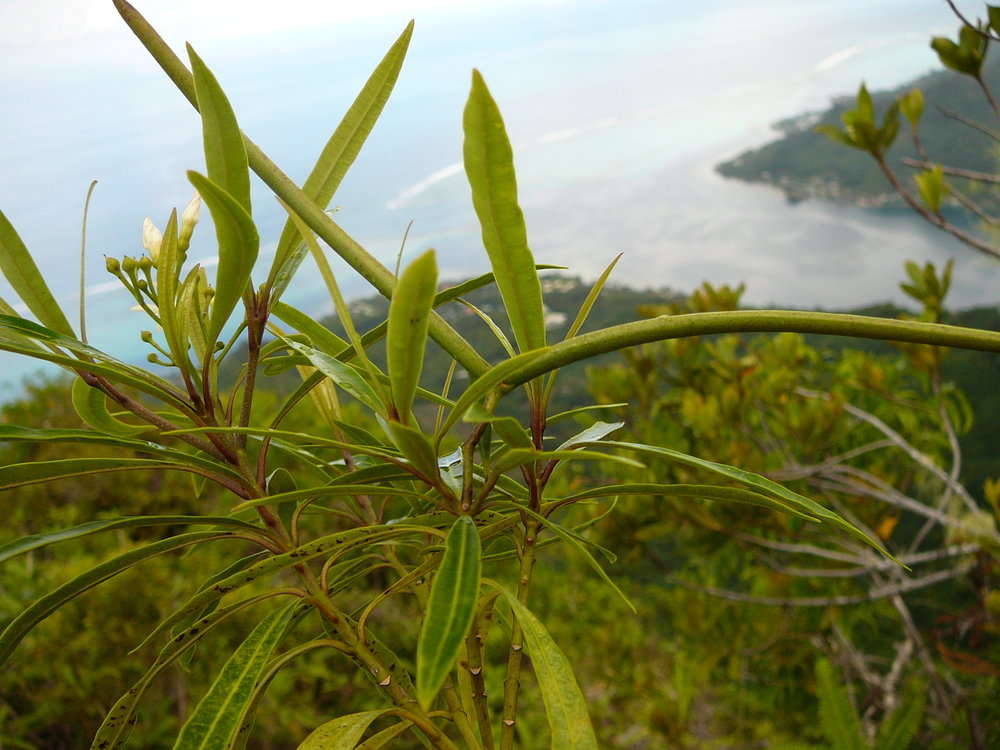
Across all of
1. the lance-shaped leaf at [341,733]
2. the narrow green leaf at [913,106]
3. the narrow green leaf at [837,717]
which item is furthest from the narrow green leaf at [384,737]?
the narrow green leaf at [913,106]

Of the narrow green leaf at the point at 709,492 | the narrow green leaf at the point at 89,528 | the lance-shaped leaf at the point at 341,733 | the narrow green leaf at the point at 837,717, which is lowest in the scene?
the narrow green leaf at the point at 837,717

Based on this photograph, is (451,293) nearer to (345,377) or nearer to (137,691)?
(345,377)

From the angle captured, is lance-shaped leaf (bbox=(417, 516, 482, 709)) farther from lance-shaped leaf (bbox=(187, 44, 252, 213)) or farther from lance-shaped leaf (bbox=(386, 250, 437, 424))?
lance-shaped leaf (bbox=(187, 44, 252, 213))

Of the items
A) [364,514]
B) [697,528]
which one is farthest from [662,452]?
[697,528]

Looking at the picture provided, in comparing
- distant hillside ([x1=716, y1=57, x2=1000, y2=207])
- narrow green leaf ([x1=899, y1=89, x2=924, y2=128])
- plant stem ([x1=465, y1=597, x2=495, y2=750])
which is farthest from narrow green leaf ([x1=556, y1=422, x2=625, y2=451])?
distant hillside ([x1=716, y1=57, x2=1000, y2=207])

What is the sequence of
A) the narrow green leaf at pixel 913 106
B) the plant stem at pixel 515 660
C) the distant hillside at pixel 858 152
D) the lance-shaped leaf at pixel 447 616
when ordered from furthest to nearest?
the distant hillside at pixel 858 152 → the narrow green leaf at pixel 913 106 → the plant stem at pixel 515 660 → the lance-shaped leaf at pixel 447 616

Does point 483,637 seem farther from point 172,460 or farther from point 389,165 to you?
point 389,165

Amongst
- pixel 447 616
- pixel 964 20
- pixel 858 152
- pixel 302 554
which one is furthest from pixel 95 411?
pixel 858 152

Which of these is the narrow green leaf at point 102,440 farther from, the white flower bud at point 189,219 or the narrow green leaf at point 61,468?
the white flower bud at point 189,219
